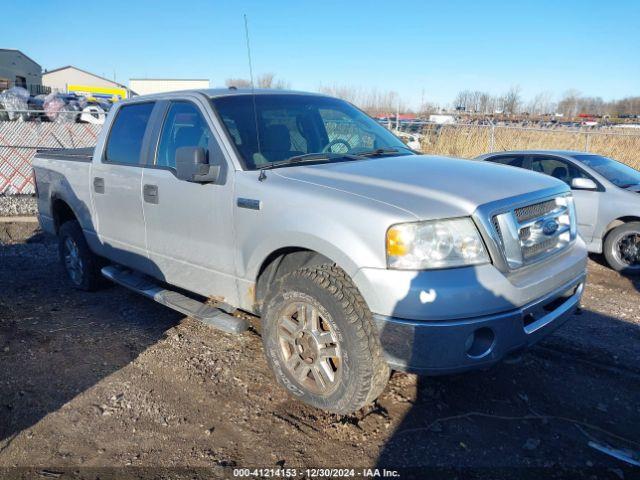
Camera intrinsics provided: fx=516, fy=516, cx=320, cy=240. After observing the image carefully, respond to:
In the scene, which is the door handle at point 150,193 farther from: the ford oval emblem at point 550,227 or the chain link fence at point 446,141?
the chain link fence at point 446,141

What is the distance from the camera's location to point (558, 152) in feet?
25.9

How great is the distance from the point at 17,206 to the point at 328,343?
9.39 m

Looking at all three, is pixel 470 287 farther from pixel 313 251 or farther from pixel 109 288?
pixel 109 288

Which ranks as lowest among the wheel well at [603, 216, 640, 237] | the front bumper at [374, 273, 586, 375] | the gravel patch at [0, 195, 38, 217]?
the wheel well at [603, 216, 640, 237]

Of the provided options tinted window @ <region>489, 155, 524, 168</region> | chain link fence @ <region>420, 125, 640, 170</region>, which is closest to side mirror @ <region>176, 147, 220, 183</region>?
tinted window @ <region>489, 155, 524, 168</region>

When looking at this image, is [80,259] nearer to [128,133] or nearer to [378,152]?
[128,133]

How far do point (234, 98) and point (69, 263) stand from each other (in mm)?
3164

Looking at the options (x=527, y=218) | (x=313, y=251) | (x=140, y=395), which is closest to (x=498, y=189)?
(x=527, y=218)

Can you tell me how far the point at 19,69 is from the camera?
55.6m

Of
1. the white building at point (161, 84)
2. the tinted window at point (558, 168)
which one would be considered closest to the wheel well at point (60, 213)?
the tinted window at point (558, 168)

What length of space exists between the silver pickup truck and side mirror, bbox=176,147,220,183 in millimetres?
11

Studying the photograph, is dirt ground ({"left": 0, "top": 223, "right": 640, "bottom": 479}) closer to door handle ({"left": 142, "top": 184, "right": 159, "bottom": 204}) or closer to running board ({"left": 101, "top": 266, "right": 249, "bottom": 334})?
running board ({"left": 101, "top": 266, "right": 249, "bottom": 334})

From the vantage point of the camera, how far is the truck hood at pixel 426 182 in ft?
9.28

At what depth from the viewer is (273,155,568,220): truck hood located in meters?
2.83
